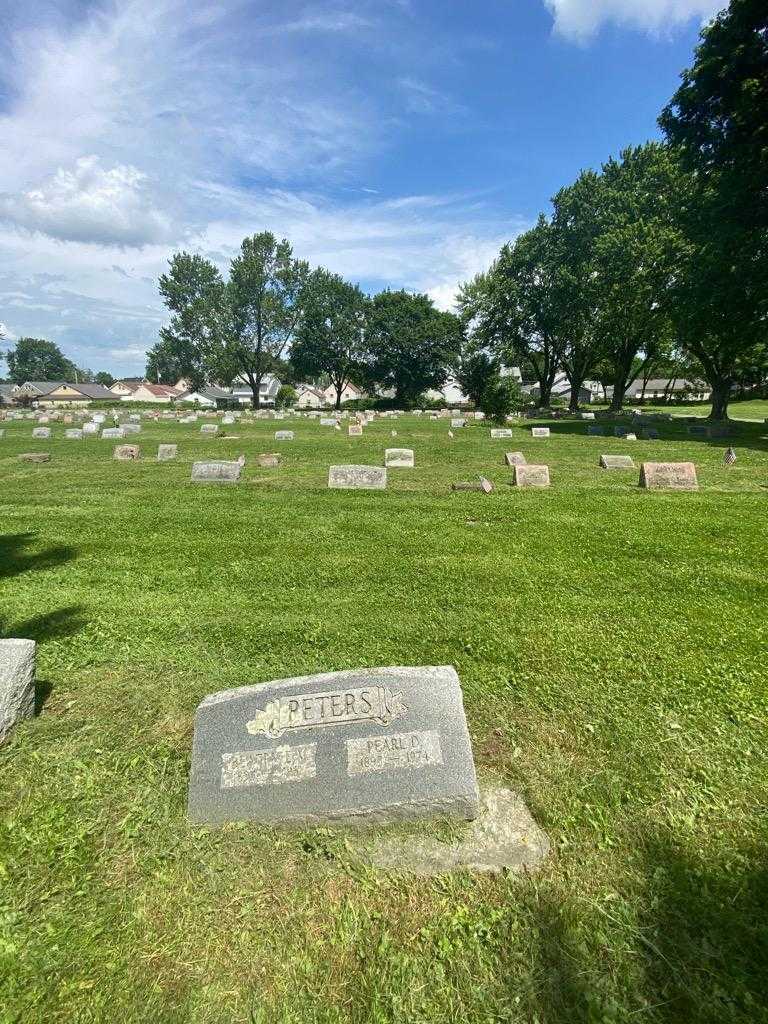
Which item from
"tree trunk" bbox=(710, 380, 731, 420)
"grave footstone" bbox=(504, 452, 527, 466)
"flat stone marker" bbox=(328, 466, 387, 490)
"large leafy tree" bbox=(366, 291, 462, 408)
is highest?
"large leafy tree" bbox=(366, 291, 462, 408)

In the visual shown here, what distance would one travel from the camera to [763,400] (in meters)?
60.9

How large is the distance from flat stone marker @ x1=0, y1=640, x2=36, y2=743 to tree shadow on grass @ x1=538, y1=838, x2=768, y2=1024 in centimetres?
383

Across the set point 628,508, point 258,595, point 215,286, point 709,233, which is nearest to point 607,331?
point 709,233

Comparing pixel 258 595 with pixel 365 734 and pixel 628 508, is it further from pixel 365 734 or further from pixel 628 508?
pixel 628 508

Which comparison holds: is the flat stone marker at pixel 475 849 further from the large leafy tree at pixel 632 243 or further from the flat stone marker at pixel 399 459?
the large leafy tree at pixel 632 243

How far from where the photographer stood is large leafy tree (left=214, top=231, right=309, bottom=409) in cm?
5897

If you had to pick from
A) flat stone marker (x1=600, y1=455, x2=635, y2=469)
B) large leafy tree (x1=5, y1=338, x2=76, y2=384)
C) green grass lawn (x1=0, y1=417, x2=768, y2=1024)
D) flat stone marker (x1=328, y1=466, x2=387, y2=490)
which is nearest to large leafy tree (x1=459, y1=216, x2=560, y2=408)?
flat stone marker (x1=600, y1=455, x2=635, y2=469)

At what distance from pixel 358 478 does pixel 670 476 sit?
26.4 feet

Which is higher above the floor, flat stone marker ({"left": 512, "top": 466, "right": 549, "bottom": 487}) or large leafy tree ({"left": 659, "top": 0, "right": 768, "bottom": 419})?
large leafy tree ({"left": 659, "top": 0, "right": 768, "bottom": 419})

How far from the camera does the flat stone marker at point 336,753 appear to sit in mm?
2920

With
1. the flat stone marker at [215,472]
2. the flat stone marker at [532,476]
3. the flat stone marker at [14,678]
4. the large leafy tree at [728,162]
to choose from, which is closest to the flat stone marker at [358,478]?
the flat stone marker at [215,472]

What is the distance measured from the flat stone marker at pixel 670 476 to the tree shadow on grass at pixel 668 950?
1119cm

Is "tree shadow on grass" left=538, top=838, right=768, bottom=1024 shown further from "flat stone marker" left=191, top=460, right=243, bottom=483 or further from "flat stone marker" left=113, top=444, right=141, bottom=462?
"flat stone marker" left=113, top=444, right=141, bottom=462

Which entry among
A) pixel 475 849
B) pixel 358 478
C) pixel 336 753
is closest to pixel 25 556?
pixel 336 753
